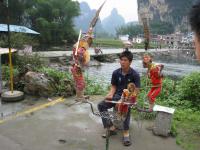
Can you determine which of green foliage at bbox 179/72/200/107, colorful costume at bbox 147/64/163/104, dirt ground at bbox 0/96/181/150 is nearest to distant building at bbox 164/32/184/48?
green foliage at bbox 179/72/200/107

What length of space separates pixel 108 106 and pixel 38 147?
55.2 inches

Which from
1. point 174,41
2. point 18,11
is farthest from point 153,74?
point 174,41

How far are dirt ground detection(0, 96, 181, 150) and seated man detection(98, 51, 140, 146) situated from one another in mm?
221

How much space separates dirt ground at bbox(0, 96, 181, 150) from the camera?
5.11 meters

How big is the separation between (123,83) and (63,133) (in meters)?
1.46

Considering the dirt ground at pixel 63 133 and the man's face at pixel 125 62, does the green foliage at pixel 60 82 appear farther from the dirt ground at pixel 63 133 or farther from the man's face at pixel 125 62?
the man's face at pixel 125 62

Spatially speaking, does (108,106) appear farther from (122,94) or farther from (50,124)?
(50,124)

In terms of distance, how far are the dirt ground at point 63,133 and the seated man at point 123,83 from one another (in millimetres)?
221

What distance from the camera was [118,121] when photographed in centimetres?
567

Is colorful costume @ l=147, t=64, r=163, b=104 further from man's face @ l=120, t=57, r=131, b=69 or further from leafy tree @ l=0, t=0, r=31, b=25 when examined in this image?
leafy tree @ l=0, t=0, r=31, b=25

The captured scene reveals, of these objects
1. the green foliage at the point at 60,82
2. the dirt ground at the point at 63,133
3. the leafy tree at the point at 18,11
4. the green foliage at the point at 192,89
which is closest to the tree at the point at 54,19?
the leafy tree at the point at 18,11

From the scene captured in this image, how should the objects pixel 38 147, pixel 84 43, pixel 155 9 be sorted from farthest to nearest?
pixel 155 9, pixel 84 43, pixel 38 147

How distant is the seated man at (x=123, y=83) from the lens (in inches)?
208

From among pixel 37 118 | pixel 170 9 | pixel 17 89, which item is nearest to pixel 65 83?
pixel 17 89
